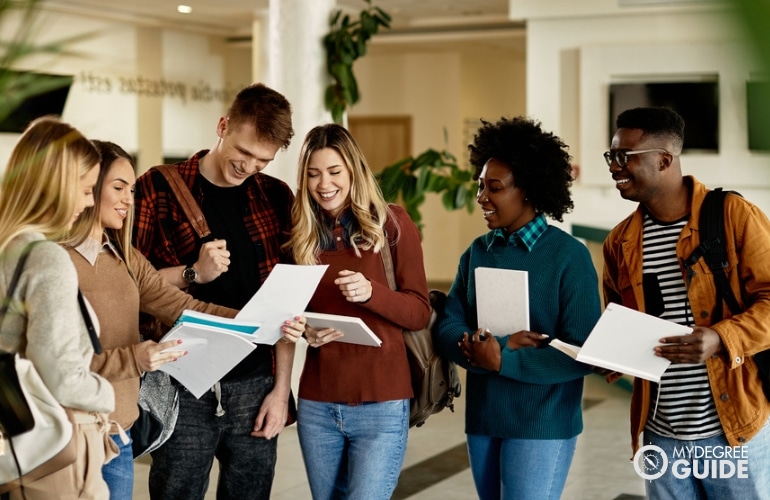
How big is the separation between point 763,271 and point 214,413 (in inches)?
63.9

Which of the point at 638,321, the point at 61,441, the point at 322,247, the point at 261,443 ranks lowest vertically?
the point at 261,443

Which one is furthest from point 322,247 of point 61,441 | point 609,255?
point 61,441

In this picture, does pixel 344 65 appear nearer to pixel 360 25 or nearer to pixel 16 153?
pixel 360 25

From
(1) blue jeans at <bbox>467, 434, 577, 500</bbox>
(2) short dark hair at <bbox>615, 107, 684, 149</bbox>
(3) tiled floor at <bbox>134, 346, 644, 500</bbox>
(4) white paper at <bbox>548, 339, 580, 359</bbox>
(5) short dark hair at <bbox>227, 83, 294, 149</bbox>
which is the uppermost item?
(5) short dark hair at <bbox>227, 83, 294, 149</bbox>

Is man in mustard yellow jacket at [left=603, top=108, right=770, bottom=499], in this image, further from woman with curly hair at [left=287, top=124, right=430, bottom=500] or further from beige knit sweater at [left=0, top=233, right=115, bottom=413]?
beige knit sweater at [left=0, top=233, right=115, bottom=413]

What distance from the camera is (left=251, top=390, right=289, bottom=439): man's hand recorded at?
2701 millimetres

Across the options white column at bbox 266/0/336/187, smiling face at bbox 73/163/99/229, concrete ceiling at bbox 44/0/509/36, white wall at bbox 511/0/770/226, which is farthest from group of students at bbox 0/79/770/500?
concrete ceiling at bbox 44/0/509/36

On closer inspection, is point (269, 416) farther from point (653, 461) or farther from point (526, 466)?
point (653, 461)

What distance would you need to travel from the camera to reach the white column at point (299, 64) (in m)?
6.11

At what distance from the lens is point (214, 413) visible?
2660 millimetres

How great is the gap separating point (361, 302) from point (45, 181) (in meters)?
0.97

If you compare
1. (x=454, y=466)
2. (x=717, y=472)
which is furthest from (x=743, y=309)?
(x=454, y=466)

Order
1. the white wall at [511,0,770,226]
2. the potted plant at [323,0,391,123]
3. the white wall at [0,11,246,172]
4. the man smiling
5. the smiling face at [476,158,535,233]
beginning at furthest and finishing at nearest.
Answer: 1. the white wall at [0,11,246,172]
2. the white wall at [511,0,770,226]
3. the potted plant at [323,0,391,123]
4. the man smiling
5. the smiling face at [476,158,535,233]

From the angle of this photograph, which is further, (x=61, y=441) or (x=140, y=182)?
(x=140, y=182)
